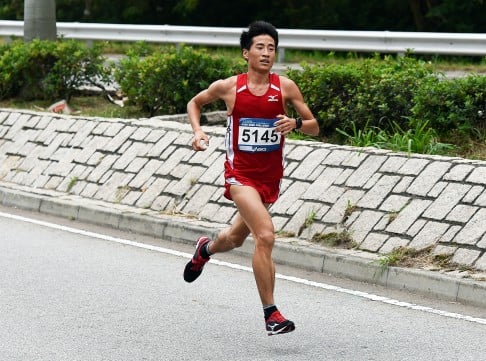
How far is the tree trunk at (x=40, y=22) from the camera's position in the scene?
725 inches

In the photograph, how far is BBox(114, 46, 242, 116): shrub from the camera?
15.8 m

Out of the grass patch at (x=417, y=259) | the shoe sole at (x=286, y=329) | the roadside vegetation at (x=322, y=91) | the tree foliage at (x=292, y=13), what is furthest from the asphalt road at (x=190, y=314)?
the tree foliage at (x=292, y=13)

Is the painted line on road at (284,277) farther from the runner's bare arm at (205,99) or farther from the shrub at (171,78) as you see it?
the shrub at (171,78)

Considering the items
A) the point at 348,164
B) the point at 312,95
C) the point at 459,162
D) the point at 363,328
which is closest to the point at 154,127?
the point at 312,95

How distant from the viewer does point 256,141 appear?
27.4 ft

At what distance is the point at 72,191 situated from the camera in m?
13.9

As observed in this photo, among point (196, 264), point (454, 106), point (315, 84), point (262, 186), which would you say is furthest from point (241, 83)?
point (315, 84)

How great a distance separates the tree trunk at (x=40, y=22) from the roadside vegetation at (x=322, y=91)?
0.32 meters

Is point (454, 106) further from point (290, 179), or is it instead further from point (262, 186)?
point (262, 186)

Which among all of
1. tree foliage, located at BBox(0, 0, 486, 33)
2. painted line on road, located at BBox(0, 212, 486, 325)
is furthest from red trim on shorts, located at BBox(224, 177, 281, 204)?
tree foliage, located at BBox(0, 0, 486, 33)

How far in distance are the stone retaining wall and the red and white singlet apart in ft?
6.77

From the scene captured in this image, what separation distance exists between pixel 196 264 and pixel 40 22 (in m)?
10.4

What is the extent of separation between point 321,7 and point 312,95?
Answer: 19.1 m

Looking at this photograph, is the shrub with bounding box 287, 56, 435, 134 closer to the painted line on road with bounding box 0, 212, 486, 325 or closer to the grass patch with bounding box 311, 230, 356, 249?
the grass patch with bounding box 311, 230, 356, 249
